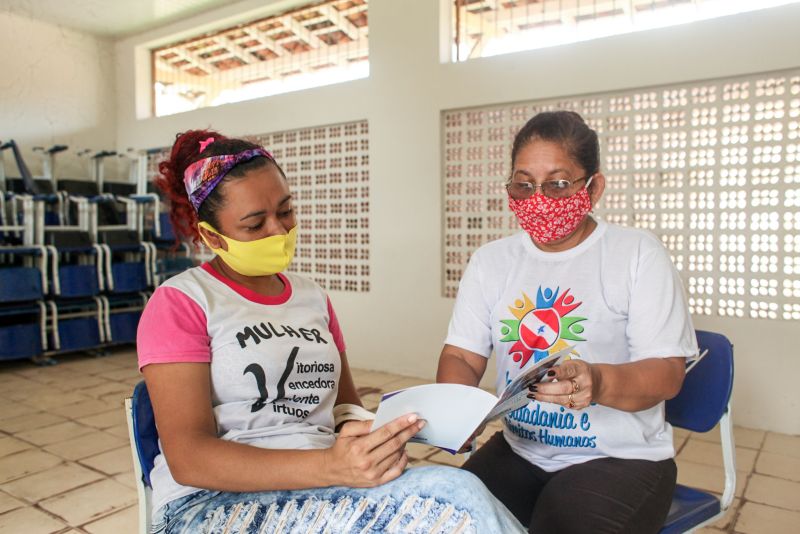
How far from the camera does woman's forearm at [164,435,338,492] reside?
930 millimetres

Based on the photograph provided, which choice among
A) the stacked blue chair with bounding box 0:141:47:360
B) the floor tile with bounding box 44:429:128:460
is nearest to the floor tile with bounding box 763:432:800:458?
the floor tile with bounding box 44:429:128:460

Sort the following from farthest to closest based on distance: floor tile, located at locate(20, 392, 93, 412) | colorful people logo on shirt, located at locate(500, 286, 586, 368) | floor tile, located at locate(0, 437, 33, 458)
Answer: floor tile, located at locate(20, 392, 93, 412), floor tile, located at locate(0, 437, 33, 458), colorful people logo on shirt, located at locate(500, 286, 586, 368)

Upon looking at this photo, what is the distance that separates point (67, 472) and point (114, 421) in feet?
2.33

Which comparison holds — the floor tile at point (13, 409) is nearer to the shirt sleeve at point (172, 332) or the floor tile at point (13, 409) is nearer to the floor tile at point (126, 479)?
the floor tile at point (126, 479)

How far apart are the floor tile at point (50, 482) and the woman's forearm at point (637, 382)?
2287mm

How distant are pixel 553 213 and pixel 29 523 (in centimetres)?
215

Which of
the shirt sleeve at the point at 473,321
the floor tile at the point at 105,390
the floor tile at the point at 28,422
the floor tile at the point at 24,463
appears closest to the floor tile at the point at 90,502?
the floor tile at the point at 24,463

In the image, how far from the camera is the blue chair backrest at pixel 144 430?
1.10 m

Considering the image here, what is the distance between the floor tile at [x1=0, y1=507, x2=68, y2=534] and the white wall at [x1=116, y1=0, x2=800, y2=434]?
92.7 inches

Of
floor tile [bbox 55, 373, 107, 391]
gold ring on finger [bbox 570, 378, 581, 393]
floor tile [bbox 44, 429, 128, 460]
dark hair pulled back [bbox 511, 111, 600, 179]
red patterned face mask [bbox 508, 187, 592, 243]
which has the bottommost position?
floor tile [bbox 44, 429, 128, 460]

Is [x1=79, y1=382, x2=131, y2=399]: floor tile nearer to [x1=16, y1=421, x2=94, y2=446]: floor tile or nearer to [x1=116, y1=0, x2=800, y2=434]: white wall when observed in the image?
[x1=16, y1=421, x2=94, y2=446]: floor tile

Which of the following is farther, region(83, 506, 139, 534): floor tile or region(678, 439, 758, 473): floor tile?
region(678, 439, 758, 473): floor tile

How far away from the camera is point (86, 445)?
2938 mm

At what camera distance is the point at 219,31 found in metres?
5.36
